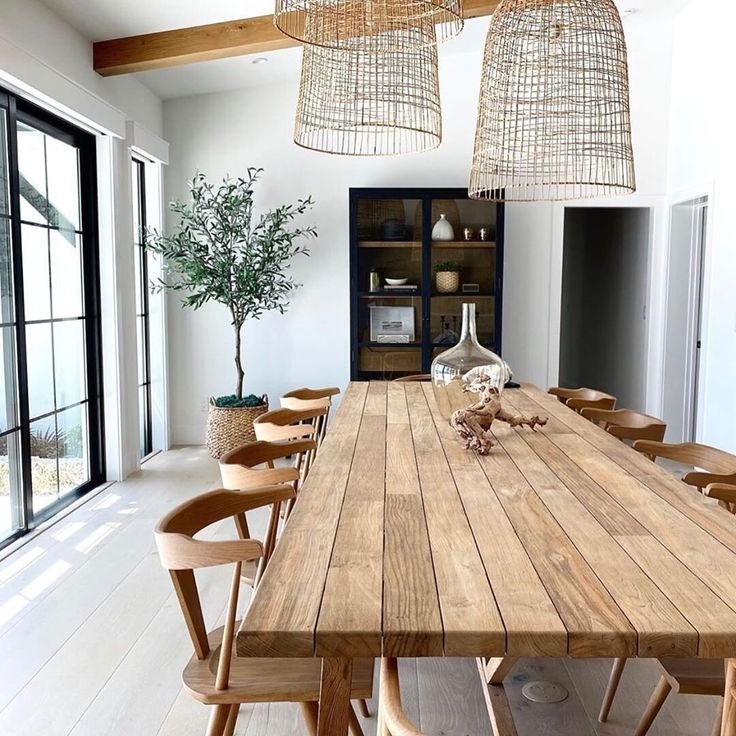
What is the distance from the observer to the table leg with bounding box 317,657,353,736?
1.23 meters

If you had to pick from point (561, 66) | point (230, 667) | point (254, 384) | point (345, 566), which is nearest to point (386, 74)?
point (561, 66)

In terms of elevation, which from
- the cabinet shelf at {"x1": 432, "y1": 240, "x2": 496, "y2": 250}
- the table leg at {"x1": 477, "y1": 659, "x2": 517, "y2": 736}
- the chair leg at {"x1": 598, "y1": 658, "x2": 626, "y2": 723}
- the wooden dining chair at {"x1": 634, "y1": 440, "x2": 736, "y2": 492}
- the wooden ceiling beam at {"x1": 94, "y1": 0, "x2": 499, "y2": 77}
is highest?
the wooden ceiling beam at {"x1": 94, "y1": 0, "x2": 499, "y2": 77}

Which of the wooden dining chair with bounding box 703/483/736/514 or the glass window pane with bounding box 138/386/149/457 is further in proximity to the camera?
the glass window pane with bounding box 138/386/149/457

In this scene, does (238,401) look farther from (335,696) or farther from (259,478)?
(335,696)

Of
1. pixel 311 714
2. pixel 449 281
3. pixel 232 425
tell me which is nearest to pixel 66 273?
pixel 232 425

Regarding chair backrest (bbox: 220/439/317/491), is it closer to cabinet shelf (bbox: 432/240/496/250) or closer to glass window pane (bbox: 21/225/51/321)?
glass window pane (bbox: 21/225/51/321)

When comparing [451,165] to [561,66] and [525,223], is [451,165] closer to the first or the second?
[525,223]

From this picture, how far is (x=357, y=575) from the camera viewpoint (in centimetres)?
135

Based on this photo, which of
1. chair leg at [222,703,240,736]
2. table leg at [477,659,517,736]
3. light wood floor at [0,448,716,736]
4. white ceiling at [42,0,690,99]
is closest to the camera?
chair leg at [222,703,240,736]

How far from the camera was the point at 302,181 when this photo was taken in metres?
6.19

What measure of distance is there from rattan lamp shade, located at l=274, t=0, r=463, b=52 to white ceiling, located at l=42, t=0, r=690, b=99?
7.03 ft

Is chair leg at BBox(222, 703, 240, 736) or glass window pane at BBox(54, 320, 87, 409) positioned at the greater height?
glass window pane at BBox(54, 320, 87, 409)

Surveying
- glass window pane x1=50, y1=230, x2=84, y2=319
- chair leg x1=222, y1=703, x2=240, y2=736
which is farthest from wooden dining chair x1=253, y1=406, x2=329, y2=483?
glass window pane x1=50, y1=230, x2=84, y2=319

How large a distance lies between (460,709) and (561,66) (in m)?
2.10
